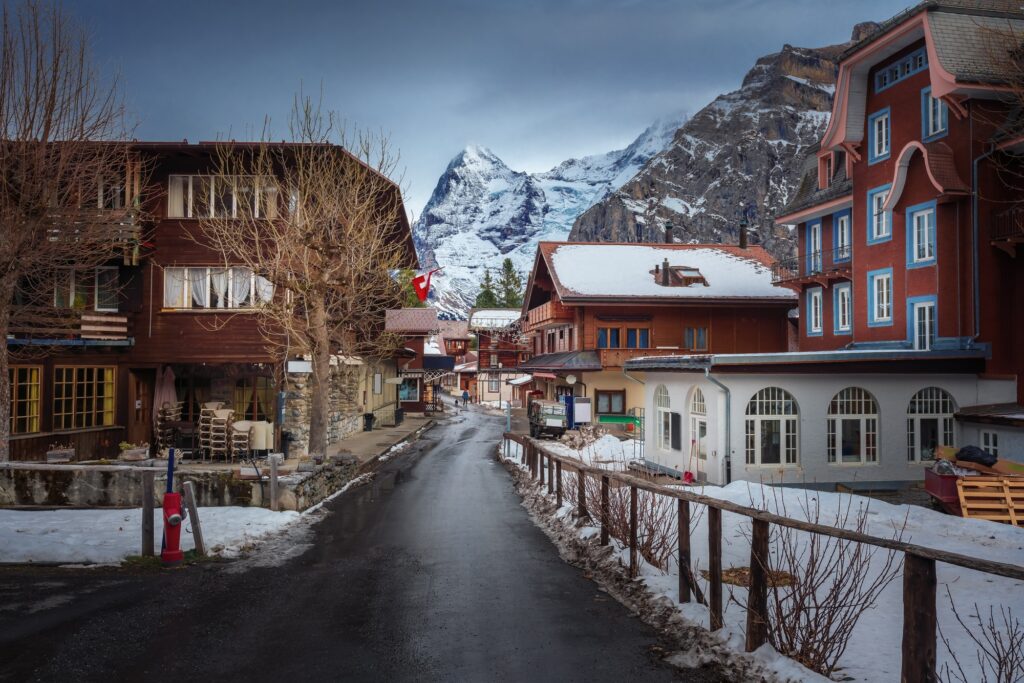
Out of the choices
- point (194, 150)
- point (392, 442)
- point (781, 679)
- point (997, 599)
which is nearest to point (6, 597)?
point (781, 679)

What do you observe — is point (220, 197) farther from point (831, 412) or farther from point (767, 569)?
point (767, 569)

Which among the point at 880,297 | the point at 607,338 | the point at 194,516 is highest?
the point at 880,297

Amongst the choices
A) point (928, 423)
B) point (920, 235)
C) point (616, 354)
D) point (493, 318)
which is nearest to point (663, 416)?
point (928, 423)

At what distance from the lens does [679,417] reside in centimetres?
2191

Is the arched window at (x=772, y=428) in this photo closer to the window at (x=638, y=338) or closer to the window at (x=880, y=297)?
the window at (x=880, y=297)

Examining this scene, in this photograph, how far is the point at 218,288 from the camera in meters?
23.6

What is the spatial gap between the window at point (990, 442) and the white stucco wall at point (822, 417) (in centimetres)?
30

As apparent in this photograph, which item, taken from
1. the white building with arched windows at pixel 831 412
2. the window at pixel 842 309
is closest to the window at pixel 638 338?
the window at pixel 842 309

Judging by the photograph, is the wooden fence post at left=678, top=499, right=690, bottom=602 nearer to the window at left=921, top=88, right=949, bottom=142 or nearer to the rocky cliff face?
the window at left=921, top=88, right=949, bottom=142

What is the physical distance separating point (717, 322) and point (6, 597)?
38047 mm

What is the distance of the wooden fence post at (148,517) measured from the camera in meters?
10.3

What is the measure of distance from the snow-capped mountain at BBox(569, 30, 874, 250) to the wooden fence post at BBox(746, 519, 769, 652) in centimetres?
14344

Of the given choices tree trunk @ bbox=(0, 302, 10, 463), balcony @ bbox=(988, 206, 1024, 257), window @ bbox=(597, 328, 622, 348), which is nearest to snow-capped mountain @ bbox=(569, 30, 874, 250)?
window @ bbox=(597, 328, 622, 348)

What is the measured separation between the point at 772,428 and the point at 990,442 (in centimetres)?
571
